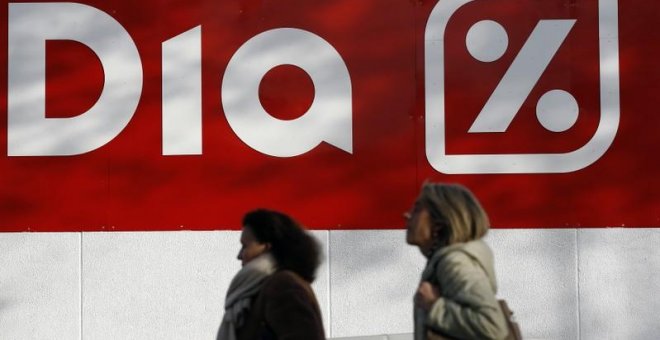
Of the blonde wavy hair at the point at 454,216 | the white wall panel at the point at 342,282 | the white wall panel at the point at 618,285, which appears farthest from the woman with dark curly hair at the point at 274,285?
the white wall panel at the point at 618,285

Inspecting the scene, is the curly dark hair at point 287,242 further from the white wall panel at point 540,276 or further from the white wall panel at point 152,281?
the white wall panel at point 540,276

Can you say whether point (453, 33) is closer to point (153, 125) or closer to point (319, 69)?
point (319, 69)

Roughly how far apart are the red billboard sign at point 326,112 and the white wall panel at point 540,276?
0.26ft

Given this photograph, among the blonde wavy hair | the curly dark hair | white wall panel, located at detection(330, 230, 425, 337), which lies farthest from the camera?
white wall panel, located at detection(330, 230, 425, 337)

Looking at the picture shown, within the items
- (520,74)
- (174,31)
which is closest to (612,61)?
(520,74)

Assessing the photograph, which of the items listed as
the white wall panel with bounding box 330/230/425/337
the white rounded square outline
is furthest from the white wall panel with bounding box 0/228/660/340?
the white rounded square outline

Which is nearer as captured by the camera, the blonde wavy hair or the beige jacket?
the beige jacket

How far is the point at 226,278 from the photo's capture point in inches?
252

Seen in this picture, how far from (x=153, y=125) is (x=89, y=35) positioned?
22.5 inches

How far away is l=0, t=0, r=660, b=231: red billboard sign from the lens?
6.38 m

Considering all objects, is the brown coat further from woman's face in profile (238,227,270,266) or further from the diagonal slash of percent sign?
the diagonal slash of percent sign

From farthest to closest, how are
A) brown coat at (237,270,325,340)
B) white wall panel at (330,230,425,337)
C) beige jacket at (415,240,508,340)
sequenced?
1. white wall panel at (330,230,425,337)
2. brown coat at (237,270,325,340)
3. beige jacket at (415,240,508,340)

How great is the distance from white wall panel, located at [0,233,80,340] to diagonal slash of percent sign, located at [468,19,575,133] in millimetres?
2183

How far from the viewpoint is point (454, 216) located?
4.11m
